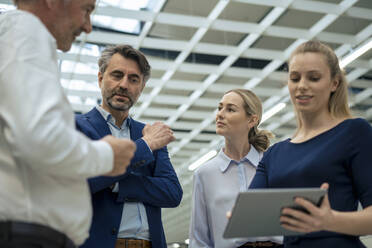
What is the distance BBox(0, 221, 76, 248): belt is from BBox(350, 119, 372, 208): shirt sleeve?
107 centimetres

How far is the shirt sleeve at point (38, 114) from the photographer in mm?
1022

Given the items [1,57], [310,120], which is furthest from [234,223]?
[1,57]

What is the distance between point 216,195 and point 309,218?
136 centimetres

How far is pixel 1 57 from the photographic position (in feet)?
3.70

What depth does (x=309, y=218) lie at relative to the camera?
1.34 meters

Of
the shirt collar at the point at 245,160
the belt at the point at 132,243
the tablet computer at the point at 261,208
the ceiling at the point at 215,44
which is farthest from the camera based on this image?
the ceiling at the point at 215,44

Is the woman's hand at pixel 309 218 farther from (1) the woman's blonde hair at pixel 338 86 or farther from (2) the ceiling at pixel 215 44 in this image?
(2) the ceiling at pixel 215 44

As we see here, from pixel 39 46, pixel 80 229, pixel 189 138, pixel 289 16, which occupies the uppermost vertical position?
pixel 289 16

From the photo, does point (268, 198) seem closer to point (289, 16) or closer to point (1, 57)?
point (1, 57)

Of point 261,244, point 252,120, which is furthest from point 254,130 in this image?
point 261,244

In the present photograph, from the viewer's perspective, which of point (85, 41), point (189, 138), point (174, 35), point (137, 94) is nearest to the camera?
point (137, 94)

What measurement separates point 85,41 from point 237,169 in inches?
271

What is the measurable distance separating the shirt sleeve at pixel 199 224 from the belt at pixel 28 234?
161cm

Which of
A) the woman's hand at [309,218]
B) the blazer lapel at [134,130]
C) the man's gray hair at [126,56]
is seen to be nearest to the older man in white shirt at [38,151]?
the woman's hand at [309,218]
